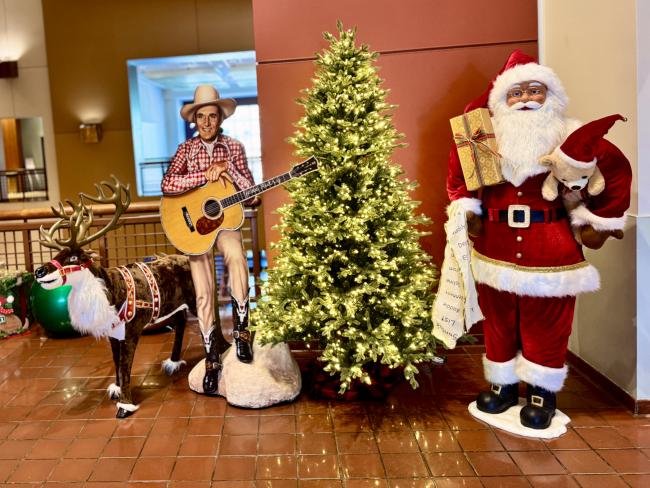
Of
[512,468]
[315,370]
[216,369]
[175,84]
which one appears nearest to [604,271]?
[512,468]

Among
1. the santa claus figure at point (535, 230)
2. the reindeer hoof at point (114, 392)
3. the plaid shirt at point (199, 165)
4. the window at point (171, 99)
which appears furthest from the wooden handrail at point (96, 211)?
the window at point (171, 99)

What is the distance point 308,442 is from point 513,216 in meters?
1.57

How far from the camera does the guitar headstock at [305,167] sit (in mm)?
3209

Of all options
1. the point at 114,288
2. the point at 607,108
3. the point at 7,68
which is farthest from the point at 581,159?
the point at 7,68

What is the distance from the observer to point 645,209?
9.73 ft

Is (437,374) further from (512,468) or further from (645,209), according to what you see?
(645,209)

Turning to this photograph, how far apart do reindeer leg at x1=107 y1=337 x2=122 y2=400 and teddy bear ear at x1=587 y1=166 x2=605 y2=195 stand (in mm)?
2732

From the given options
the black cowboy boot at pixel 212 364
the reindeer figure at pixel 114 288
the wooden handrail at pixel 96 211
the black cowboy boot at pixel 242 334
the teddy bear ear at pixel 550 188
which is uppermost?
the teddy bear ear at pixel 550 188

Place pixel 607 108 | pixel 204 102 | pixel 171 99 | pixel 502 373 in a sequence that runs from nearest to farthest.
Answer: pixel 502 373, pixel 607 108, pixel 204 102, pixel 171 99

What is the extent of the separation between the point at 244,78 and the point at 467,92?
9755 millimetres

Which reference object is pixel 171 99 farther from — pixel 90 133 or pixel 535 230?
pixel 535 230

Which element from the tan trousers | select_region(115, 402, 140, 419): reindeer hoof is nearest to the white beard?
the tan trousers

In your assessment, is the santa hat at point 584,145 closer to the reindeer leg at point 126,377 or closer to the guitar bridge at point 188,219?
the guitar bridge at point 188,219

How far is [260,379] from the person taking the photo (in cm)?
339
